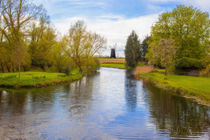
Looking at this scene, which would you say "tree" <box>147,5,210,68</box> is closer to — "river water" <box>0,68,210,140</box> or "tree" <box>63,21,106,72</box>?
"tree" <box>63,21,106,72</box>

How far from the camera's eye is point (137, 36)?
284 feet

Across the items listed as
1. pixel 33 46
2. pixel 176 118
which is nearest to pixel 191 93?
pixel 176 118

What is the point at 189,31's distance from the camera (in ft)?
137

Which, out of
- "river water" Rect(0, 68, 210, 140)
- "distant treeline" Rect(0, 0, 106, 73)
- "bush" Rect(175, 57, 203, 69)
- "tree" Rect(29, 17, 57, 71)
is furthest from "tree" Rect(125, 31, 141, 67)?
"river water" Rect(0, 68, 210, 140)

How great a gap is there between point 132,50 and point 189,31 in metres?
41.7

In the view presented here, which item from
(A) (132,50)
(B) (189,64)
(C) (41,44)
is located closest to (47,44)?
(C) (41,44)

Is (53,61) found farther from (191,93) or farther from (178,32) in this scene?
(191,93)

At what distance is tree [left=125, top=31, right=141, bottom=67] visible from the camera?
8269 cm

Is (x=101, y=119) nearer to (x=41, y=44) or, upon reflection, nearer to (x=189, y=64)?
(x=189, y=64)

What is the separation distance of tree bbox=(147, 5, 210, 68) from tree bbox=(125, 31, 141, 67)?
127 ft

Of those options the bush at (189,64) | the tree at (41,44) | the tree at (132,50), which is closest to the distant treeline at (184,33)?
the bush at (189,64)

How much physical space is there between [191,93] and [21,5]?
28.0 meters

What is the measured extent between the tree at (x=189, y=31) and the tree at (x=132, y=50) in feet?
127

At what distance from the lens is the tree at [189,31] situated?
1597 inches
